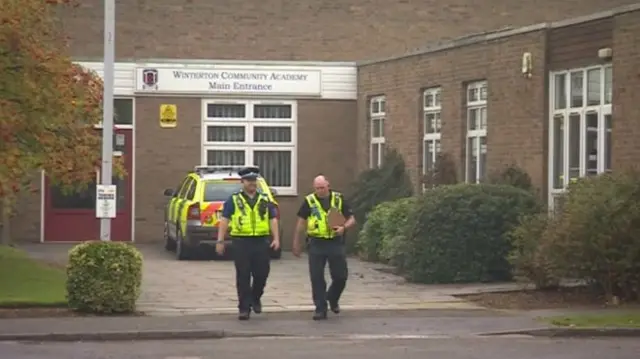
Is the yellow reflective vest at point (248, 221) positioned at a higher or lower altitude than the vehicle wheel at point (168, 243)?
higher

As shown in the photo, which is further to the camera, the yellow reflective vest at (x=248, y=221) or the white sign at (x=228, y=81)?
the white sign at (x=228, y=81)

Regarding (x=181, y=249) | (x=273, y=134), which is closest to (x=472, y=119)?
(x=181, y=249)

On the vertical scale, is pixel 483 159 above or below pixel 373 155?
below

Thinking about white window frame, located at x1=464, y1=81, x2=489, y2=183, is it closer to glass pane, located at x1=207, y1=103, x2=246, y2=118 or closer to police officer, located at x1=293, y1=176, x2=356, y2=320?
glass pane, located at x1=207, y1=103, x2=246, y2=118

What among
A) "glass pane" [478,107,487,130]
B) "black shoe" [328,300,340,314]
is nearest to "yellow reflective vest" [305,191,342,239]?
"black shoe" [328,300,340,314]

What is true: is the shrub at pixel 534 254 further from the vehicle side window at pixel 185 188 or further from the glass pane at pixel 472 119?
the vehicle side window at pixel 185 188

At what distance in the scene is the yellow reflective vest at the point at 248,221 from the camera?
16359mm

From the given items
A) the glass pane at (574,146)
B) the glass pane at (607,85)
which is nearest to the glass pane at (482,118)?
the glass pane at (574,146)

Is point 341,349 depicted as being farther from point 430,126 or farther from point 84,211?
point 84,211

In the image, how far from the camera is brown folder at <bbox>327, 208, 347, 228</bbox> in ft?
53.6

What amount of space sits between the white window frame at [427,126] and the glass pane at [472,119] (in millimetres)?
1137

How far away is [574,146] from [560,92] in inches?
38.6

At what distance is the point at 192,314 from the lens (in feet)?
55.0

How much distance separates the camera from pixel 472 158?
25.5 m
